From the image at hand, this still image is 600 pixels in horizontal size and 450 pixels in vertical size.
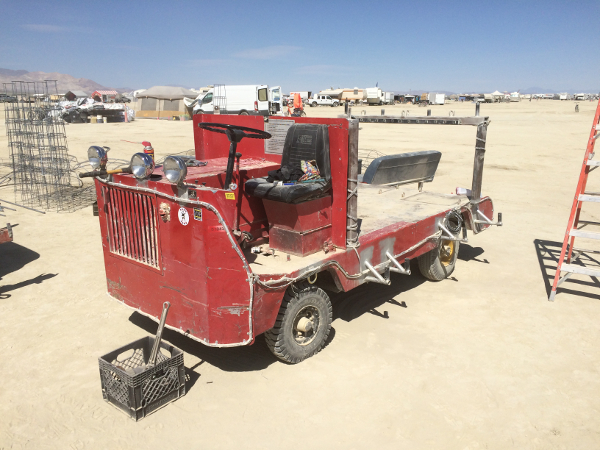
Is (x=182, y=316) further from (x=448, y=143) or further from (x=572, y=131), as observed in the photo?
(x=572, y=131)

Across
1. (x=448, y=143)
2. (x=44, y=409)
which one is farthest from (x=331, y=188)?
(x=448, y=143)

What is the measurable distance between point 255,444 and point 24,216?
8.49 m

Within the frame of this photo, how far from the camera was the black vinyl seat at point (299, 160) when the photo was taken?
4387 mm

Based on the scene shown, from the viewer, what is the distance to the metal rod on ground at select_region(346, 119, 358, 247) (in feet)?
14.9

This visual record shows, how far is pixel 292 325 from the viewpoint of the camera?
4547mm

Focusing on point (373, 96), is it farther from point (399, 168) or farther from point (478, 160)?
point (478, 160)

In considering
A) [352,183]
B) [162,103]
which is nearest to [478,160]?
[352,183]

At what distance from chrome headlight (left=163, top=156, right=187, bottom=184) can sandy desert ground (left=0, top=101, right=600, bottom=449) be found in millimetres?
1827

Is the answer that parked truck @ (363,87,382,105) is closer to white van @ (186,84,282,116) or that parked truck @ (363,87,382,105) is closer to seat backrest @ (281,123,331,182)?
white van @ (186,84,282,116)

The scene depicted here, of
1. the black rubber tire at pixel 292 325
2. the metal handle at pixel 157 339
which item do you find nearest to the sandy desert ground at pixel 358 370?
the black rubber tire at pixel 292 325

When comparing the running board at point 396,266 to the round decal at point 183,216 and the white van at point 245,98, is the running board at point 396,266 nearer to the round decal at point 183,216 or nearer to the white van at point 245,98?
the round decal at point 183,216

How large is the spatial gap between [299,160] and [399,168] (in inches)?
163

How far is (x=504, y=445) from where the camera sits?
3.66m

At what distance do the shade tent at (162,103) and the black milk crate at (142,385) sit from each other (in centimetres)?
3814
